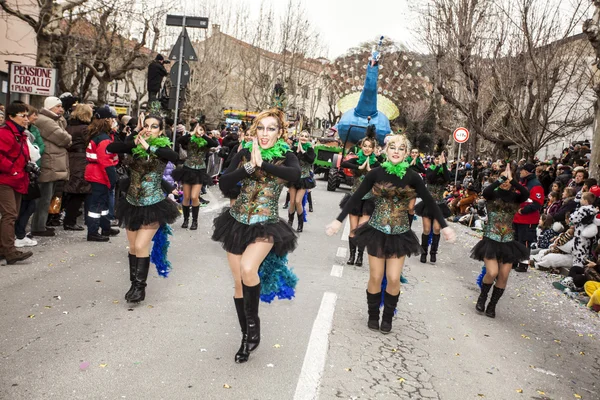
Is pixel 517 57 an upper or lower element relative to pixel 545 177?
upper

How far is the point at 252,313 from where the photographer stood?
4578 mm

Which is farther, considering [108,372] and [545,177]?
[545,177]

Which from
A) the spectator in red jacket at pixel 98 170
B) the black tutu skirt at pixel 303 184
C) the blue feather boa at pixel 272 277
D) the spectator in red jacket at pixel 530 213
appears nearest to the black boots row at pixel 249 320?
the blue feather boa at pixel 272 277

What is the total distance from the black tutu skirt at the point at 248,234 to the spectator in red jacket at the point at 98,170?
4548mm

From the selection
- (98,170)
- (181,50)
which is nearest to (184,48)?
(181,50)

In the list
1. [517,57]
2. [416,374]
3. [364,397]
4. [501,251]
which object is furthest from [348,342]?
[517,57]

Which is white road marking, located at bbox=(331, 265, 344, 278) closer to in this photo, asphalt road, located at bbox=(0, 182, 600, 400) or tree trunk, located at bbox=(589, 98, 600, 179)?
asphalt road, located at bbox=(0, 182, 600, 400)

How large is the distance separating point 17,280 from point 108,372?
305cm

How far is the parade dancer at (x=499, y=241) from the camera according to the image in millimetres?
6773

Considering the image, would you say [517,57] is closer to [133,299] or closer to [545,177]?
[545,177]

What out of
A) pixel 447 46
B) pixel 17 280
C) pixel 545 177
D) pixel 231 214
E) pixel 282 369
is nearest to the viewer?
pixel 282 369

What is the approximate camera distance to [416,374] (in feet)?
15.1

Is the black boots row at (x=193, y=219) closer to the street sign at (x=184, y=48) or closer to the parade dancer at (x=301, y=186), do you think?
the parade dancer at (x=301, y=186)

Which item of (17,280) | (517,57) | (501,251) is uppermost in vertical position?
(517,57)
